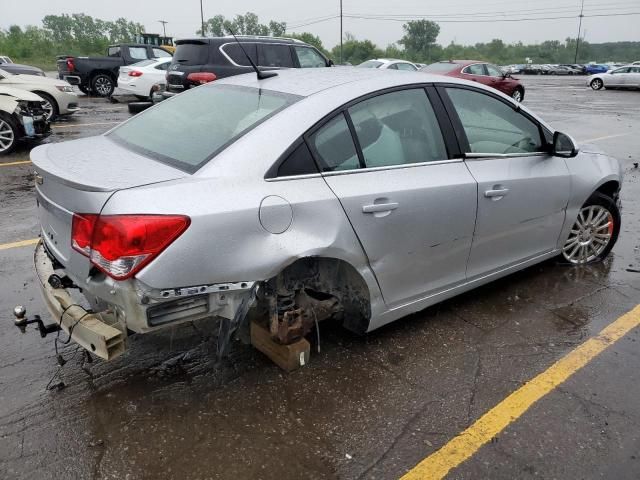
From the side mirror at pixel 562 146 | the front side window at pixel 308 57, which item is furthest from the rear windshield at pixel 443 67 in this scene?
the side mirror at pixel 562 146

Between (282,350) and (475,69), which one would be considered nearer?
(282,350)

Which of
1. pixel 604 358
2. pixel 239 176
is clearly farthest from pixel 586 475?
pixel 239 176

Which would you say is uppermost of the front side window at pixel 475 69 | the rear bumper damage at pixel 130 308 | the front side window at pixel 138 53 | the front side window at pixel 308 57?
the front side window at pixel 138 53

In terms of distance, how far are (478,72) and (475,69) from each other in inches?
7.4

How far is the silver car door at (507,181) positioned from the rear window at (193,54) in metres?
8.40

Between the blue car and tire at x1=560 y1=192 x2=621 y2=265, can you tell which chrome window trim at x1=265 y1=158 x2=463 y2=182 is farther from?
the blue car

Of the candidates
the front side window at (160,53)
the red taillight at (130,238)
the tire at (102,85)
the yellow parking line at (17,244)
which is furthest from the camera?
the front side window at (160,53)

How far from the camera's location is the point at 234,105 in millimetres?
3010

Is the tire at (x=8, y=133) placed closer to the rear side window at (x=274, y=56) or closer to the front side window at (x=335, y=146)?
the rear side window at (x=274, y=56)

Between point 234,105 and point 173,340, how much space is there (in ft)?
4.75

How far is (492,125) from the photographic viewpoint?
3572mm

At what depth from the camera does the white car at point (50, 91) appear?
10258 mm

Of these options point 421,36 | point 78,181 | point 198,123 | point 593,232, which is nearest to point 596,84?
point 593,232

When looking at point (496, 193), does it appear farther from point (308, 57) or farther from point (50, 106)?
point (50, 106)
